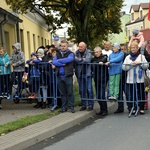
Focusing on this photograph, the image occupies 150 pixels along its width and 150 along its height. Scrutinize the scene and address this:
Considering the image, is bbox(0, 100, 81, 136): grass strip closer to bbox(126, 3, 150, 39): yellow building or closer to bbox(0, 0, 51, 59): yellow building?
bbox(0, 0, 51, 59): yellow building

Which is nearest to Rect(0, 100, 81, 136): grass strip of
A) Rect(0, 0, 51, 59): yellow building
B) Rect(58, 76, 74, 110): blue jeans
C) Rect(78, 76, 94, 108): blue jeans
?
Rect(58, 76, 74, 110): blue jeans

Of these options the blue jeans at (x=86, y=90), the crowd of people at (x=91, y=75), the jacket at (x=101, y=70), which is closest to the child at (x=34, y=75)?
the crowd of people at (x=91, y=75)

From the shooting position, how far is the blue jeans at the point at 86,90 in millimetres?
8828

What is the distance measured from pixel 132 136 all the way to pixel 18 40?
15032mm

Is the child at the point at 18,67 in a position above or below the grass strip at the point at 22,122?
above

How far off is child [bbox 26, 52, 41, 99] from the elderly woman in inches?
98.2

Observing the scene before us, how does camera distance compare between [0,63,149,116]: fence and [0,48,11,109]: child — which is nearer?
[0,63,149,116]: fence

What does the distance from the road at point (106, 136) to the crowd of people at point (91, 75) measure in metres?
0.79

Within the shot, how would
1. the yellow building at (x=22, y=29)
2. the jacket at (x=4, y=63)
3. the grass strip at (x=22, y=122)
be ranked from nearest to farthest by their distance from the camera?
the grass strip at (x=22, y=122) → the jacket at (x=4, y=63) → the yellow building at (x=22, y=29)

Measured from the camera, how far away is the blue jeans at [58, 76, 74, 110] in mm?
8514

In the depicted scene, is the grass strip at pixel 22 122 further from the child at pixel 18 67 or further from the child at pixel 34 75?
the child at pixel 18 67

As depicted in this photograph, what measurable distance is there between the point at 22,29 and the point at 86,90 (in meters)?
14.6

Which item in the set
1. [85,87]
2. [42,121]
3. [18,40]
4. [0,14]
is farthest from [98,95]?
[18,40]

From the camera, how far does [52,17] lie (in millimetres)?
22750
